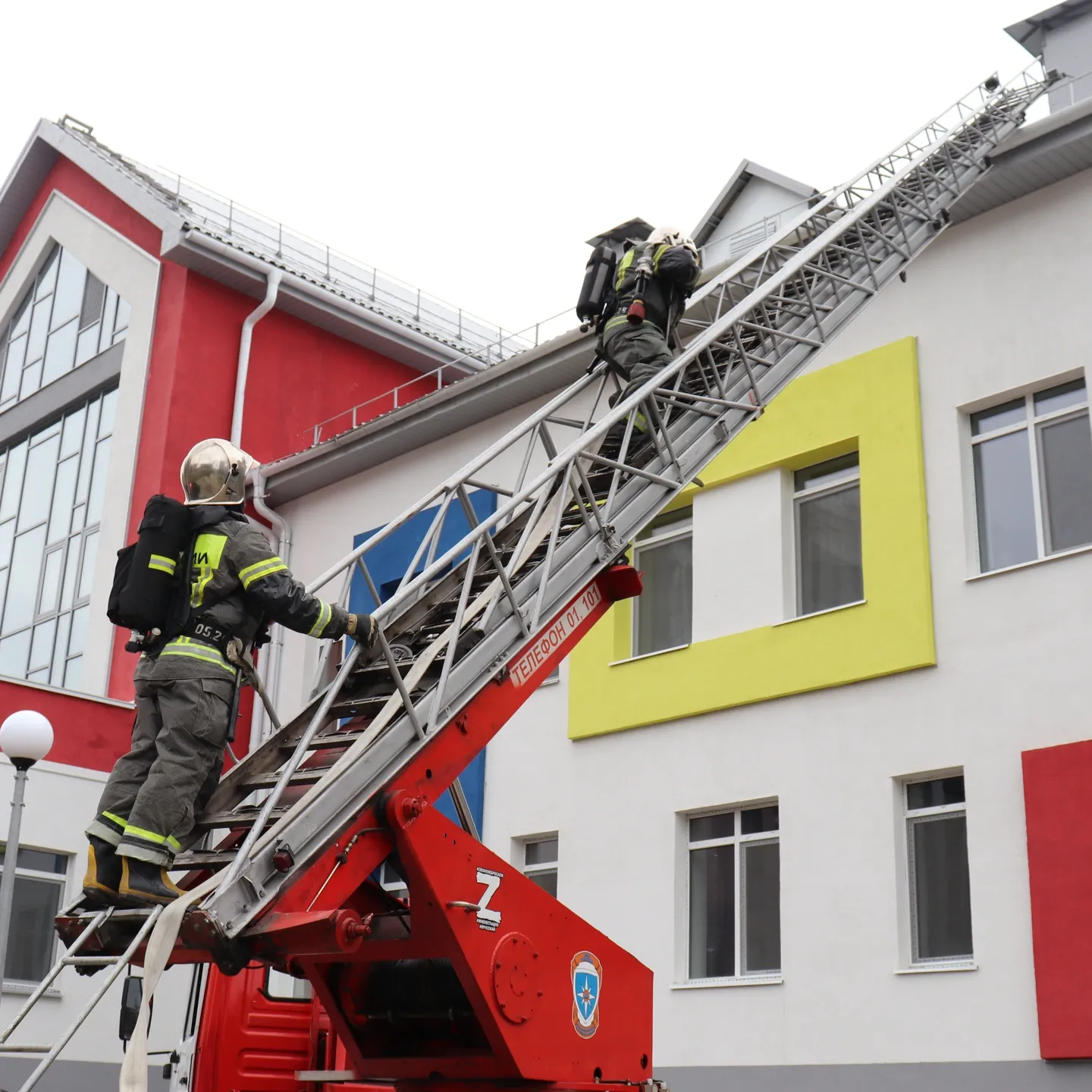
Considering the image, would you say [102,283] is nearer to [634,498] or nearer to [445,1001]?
[634,498]

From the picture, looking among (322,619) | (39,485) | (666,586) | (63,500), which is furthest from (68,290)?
(322,619)

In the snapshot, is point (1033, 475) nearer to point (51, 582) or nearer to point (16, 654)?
point (51, 582)

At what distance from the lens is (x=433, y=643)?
6.76m

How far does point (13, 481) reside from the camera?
79.4 feet

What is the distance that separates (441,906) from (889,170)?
28.6 ft

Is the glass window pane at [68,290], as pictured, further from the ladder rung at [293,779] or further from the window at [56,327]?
the ladder rung at [293,779]

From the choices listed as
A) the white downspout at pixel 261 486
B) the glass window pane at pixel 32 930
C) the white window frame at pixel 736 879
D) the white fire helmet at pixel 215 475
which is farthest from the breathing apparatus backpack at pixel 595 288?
the glass window pane at pixel 32 930

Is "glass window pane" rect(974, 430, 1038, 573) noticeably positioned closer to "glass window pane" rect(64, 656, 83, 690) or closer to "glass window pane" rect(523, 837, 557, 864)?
"glass window pane" rect(523, 837, 557, 864)

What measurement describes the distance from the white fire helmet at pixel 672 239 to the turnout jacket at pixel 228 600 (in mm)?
3937

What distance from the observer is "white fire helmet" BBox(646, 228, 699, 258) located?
9078 millimetres

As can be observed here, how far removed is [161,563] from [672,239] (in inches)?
172

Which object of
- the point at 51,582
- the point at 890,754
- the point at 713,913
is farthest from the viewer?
the point at 51,582

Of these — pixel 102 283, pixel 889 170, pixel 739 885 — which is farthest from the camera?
pixel 102 283

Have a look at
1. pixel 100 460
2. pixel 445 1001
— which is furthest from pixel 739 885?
pixel 100 460
